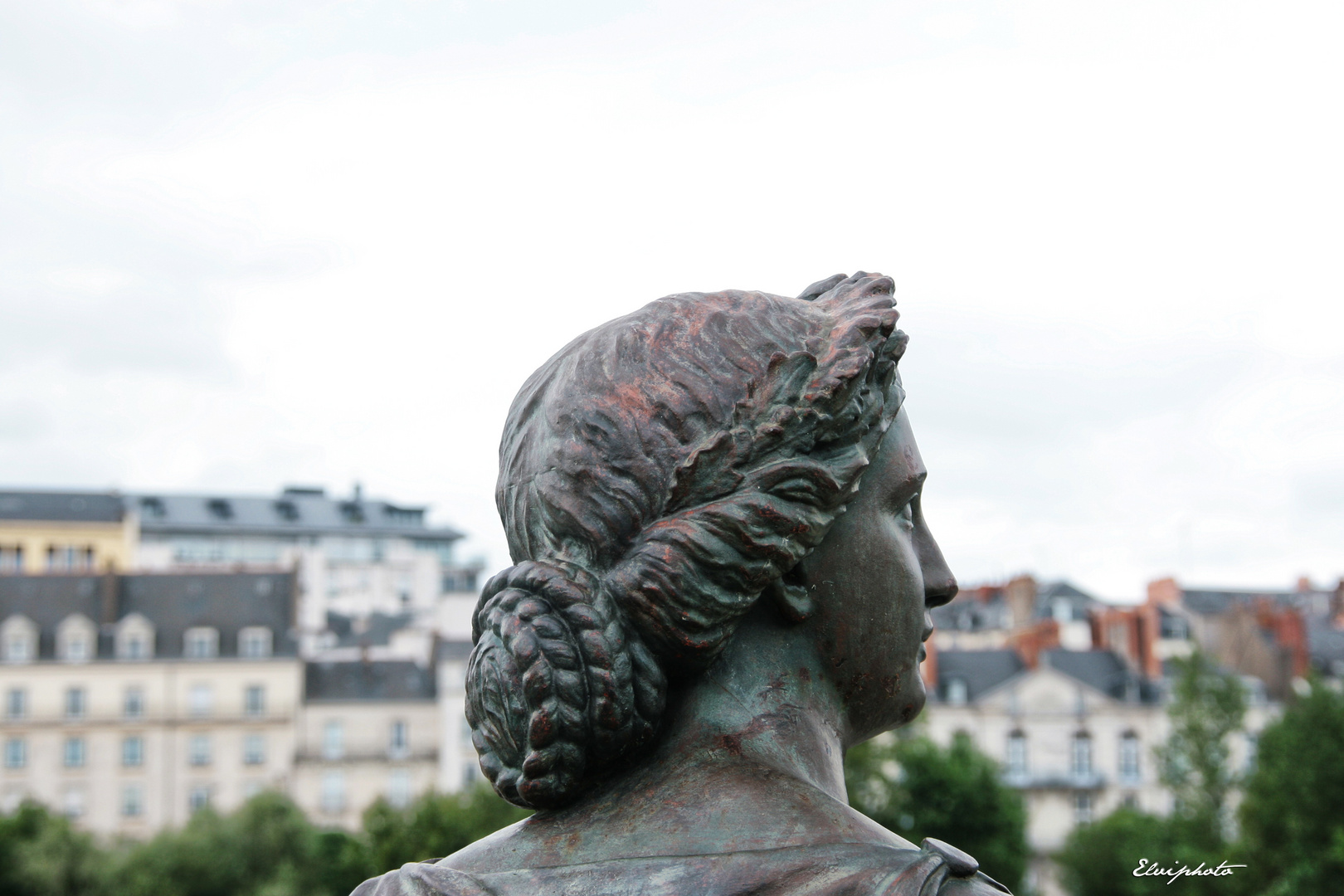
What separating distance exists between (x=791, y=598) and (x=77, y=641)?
67.7 meters

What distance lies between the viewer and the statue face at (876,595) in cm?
331

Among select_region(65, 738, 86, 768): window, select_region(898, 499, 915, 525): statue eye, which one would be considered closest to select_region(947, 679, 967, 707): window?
select_region(65, 738, 86, 768): window

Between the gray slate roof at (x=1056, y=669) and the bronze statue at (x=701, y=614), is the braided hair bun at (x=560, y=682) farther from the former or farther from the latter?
the gray slate roof at (x=1056, y=669)

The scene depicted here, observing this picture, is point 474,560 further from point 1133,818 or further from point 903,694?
point 903,694

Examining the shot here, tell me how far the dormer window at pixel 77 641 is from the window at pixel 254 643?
5977mm

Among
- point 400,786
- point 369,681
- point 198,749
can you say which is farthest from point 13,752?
point 400,786

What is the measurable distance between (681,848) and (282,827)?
55455 millimetres

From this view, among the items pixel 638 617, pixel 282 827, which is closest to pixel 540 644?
pixel 638 617

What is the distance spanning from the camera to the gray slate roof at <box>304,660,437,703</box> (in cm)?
6425

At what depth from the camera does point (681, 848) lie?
10.1 ft

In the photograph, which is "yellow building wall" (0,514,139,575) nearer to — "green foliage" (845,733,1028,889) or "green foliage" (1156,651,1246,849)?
"green foliage" (845,733,1028,889)

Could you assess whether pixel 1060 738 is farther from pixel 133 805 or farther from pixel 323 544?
pixel 323 544

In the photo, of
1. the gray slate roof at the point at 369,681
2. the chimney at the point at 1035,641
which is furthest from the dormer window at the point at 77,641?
the chimney at the point at 1035,641

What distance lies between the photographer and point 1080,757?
6209cm
